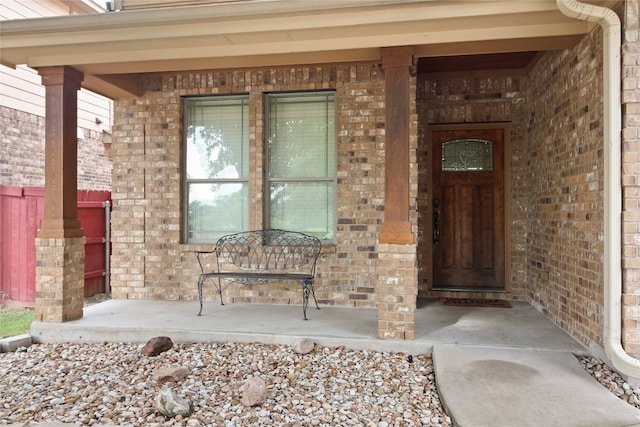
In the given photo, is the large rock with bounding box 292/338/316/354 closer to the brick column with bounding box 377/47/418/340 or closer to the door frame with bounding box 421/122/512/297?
the brick column with bounding box 377/47/418/340

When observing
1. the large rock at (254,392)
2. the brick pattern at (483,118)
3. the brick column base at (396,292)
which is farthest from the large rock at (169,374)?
the brick pattern at (483,118)

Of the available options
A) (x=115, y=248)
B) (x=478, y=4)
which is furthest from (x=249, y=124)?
(x=478, y=4)

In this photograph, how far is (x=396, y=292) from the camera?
3531mm

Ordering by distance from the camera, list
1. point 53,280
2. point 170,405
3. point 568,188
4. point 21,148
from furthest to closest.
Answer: point 21,148, point 53,280, point 568,188, point 170,405

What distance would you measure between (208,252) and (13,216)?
8.95 ft

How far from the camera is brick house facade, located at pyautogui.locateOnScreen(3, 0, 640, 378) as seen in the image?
3.52 metres

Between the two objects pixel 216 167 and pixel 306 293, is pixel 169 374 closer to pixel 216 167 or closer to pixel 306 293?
pixel 306 293

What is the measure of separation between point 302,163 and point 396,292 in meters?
2.15

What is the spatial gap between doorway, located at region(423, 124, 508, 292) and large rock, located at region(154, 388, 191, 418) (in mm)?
3561

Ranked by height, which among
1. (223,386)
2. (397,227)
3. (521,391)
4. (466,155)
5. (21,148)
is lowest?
(223,386)

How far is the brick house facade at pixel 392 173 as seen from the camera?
3523 mm

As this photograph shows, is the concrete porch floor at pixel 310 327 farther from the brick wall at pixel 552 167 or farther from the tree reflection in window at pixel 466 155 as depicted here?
the tree reflection in window at pixel 466 155

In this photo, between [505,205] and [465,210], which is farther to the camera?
[465,210]

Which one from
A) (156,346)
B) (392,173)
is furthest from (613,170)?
(156,346)
